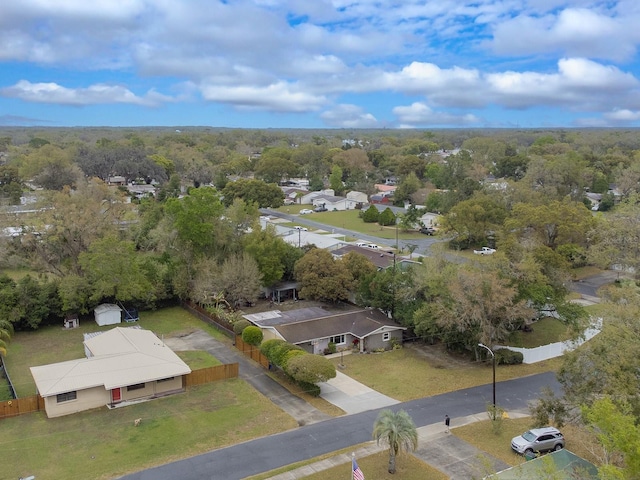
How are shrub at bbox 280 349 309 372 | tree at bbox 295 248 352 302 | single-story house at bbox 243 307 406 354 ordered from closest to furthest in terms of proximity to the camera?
shrub at bbox 280 349 309 372
single-story house at bbox 243 307 406 354
tree at bbox 295 248 352 302

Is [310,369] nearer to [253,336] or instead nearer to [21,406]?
[253,336]

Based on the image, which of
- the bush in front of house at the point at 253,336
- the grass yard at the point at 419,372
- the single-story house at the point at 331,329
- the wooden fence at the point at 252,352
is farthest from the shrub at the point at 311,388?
the bush in front of house at the point at 253,336

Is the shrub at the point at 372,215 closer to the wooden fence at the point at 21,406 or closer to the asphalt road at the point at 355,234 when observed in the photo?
the asphalt road at the point at 355,234

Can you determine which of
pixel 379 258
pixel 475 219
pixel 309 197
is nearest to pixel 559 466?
pixel 379 258

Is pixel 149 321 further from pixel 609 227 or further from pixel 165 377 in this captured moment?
pixel 609 227

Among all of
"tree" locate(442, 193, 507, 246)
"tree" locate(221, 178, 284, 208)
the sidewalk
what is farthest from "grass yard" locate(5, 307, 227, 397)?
"tree" locate(221, 178, 284, 208)

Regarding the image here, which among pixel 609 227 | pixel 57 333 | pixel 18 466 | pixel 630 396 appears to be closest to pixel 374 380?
pixel 630 396

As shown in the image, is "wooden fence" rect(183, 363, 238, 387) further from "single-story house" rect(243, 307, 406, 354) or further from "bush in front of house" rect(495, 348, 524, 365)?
"bush in front of house" rect(495, 348, 524, 365)
